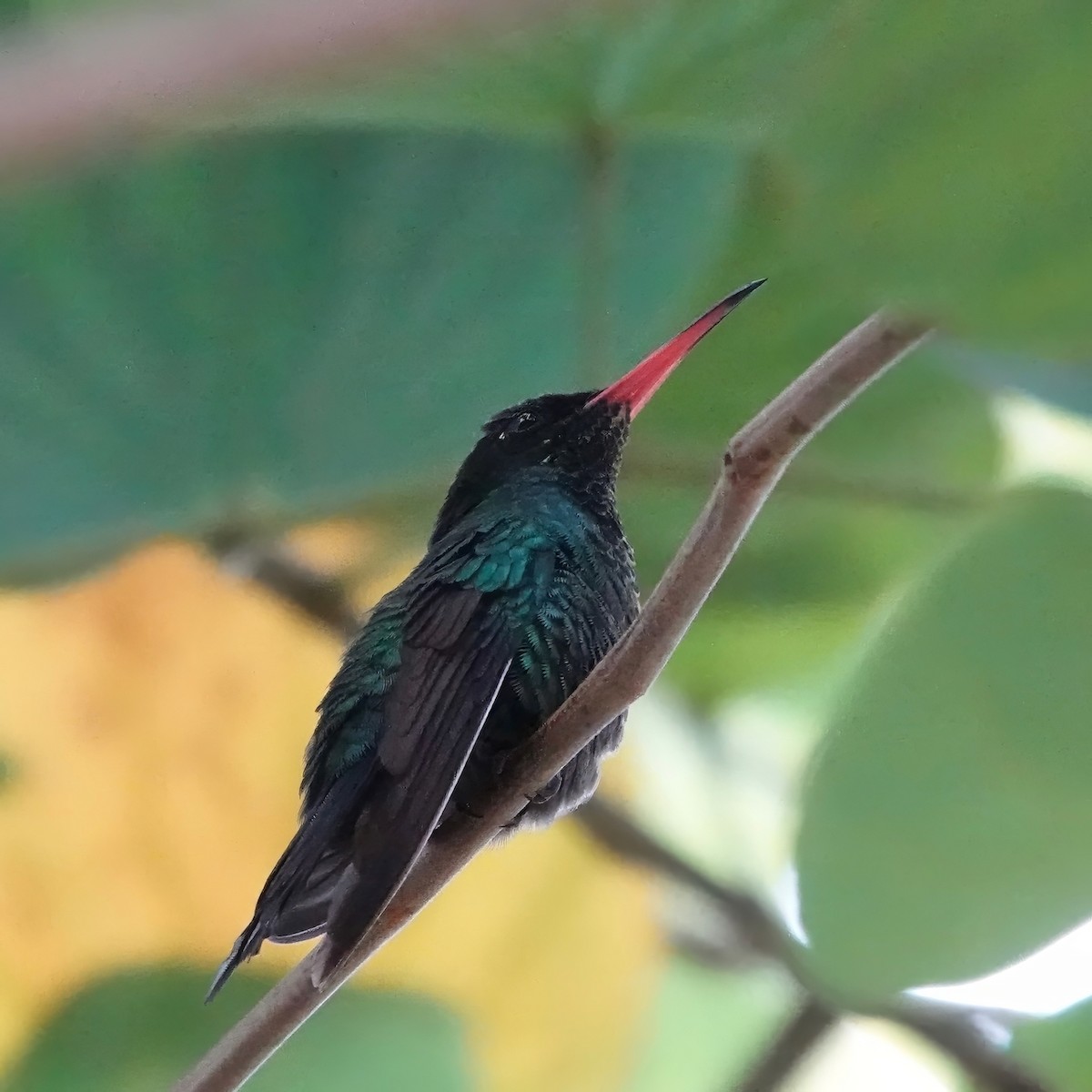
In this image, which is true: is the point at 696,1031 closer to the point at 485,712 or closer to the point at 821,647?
the point at 821,647

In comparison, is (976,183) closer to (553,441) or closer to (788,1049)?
(553,441)

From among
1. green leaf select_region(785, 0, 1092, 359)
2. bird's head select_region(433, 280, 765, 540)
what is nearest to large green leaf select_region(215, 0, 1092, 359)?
green leaf select_region(785, 0, 1092, 359)

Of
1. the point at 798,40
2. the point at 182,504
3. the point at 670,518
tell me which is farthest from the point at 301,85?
the point at 670,518

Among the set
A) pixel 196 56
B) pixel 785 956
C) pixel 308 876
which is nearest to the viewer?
pixel 196 56

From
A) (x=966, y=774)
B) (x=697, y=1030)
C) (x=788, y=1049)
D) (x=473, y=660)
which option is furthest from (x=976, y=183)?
(x=697, y=1030)

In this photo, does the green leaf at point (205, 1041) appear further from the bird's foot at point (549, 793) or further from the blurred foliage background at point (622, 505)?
the bird's foot at point (549, 793)

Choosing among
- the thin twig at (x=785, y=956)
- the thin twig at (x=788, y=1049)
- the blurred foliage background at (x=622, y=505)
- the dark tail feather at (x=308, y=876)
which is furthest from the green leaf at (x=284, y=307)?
the thin twig at (x=788, y=1049)
